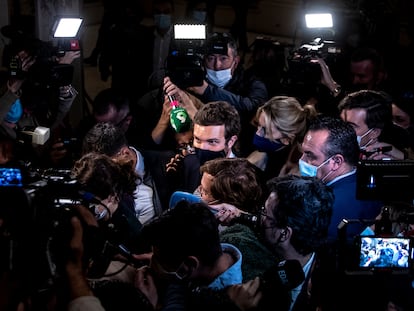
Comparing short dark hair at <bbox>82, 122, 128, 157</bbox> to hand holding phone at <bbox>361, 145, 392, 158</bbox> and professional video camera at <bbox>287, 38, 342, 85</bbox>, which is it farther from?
professional video camera at <bbox>287, 38, 342, 85</bbox>

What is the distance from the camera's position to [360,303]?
282 cm

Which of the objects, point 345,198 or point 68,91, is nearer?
point 345,198

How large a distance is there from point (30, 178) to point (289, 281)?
3.42ft

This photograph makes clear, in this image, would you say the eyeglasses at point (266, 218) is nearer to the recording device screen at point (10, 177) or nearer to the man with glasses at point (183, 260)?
the man with glasses at point (183, 260)

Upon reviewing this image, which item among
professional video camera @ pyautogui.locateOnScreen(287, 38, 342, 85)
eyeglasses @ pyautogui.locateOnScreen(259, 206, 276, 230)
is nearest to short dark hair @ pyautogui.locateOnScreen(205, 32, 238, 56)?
professional video camera @ pyautogui.locateOnScreen(287, 38, 342, 85)

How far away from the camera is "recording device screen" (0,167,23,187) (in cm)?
255

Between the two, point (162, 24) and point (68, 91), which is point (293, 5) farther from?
point (68, 91)

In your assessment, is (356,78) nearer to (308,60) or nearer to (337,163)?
(308,60)

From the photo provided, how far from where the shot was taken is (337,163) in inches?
146

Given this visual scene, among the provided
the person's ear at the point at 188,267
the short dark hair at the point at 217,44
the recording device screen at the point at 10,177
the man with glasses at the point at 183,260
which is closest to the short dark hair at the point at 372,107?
the short dark hair at the point at 217,44

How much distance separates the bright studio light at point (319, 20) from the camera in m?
5.41

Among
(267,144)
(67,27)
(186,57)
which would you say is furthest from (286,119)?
(67,27)

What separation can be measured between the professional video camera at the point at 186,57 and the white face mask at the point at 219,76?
382mm

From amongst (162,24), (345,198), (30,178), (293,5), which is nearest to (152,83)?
(162,24)
